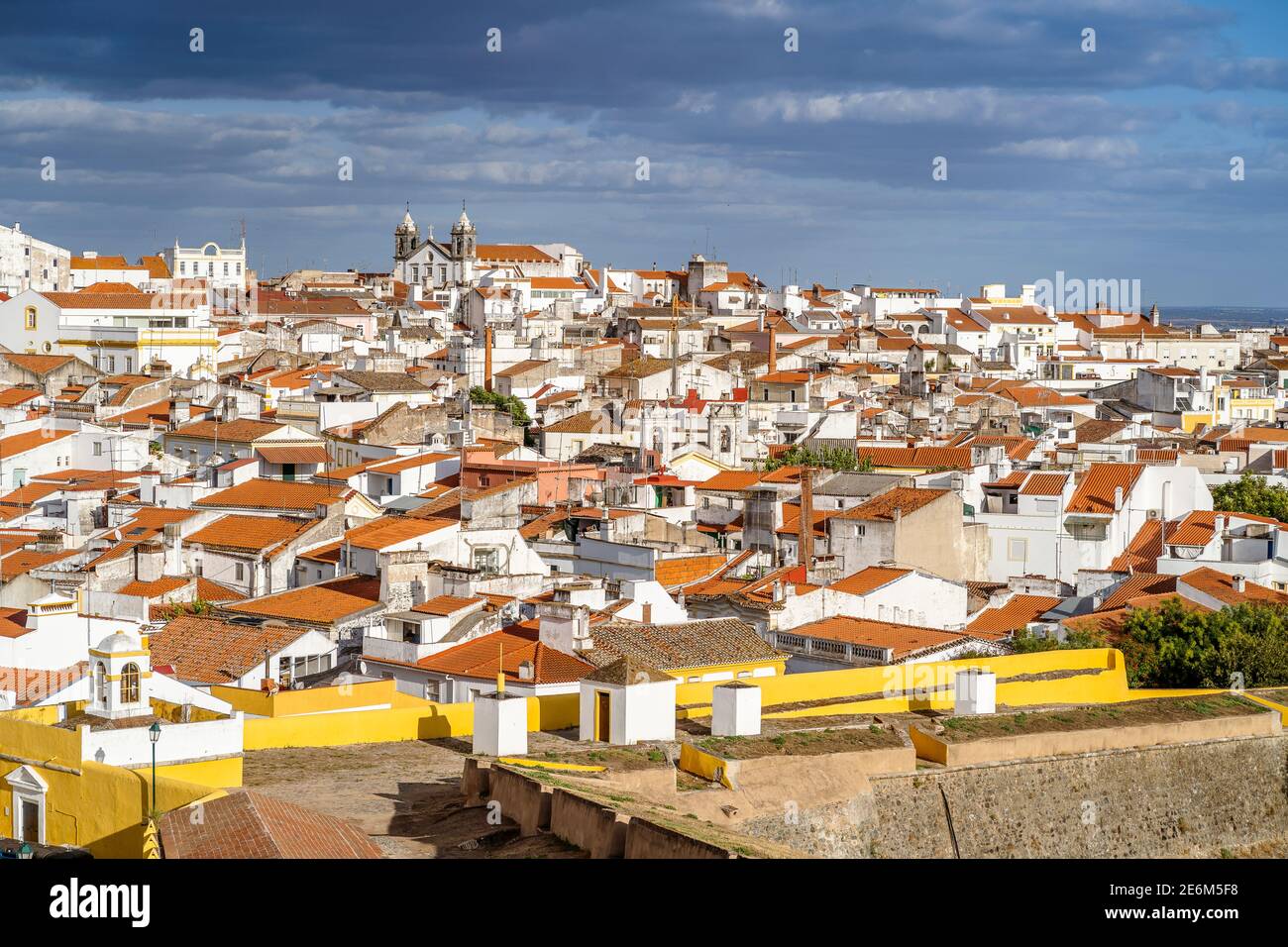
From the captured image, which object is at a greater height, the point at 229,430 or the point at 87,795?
the point at 229,430

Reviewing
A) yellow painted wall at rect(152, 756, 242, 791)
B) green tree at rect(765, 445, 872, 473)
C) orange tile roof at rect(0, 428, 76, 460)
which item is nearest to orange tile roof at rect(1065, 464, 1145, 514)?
green tree at rect(765, 445, 872, 473)

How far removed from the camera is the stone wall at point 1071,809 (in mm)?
18016

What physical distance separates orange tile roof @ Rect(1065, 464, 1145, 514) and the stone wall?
14.2 meters

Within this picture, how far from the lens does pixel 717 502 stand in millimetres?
39719

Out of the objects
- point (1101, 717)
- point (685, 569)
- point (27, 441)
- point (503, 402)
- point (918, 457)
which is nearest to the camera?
point (1101, 717)

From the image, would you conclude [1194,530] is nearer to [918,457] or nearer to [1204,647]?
[1204,647]

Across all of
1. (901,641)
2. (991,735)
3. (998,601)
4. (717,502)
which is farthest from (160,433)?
(991,735)

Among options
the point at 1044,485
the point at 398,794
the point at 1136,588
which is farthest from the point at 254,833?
the point at 1044,485

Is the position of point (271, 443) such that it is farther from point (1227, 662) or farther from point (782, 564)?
point (1227, 662)

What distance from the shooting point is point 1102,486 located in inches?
1506

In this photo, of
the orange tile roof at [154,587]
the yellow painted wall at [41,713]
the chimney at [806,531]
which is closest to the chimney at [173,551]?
the orange tile roof at [154,587]

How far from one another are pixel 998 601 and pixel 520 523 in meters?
8.86

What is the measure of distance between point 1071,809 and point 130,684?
32.4ft
